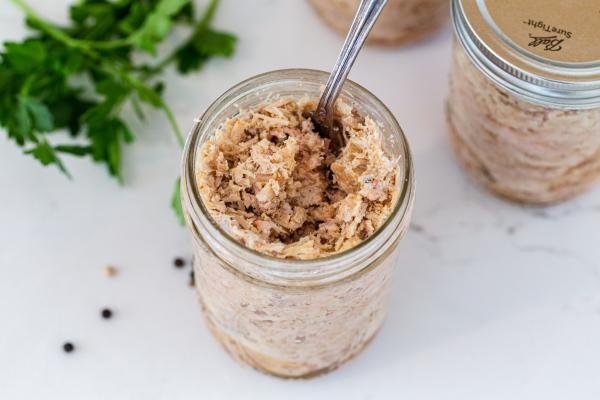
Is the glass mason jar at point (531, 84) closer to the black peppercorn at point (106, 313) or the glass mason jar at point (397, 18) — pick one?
the glass mason jar at point (397, 18)

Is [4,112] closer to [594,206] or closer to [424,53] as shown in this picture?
[424,53]

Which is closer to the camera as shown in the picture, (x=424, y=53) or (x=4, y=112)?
(x=4, y=112)

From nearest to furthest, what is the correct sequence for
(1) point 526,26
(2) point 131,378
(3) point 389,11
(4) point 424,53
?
1. (1) point 526,26
2. (2) point 131,378
3. (3) point 389,11
4. (4) point 424,53

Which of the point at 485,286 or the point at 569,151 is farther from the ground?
the point at 569,151

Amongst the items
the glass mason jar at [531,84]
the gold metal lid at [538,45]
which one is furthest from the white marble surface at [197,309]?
the gold metal lid at [538,45]

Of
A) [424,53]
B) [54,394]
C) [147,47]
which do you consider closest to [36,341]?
[54,394]

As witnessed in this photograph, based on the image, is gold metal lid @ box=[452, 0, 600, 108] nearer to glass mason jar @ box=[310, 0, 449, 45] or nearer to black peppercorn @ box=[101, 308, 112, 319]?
glass mason jar @ box=[310, 0, 449, 45]

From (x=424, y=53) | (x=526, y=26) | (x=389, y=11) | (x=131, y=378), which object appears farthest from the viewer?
(x=424, y=53)

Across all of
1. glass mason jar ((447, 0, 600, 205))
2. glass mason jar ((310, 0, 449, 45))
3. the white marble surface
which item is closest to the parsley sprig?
the white marble surface
